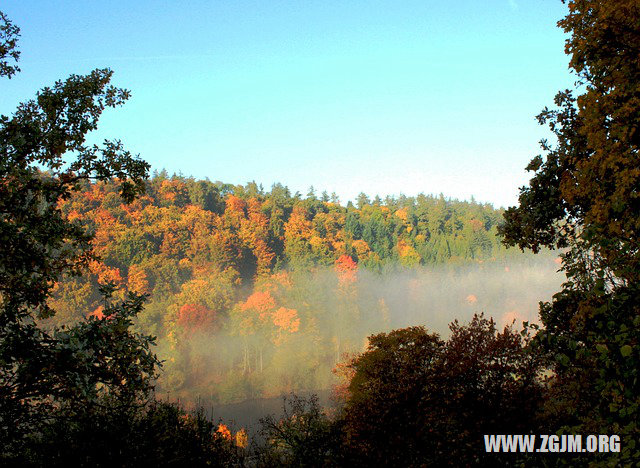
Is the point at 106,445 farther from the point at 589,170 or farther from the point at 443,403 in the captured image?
the point at 589,170

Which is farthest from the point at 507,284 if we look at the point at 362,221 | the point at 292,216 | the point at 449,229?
the point at 292,216

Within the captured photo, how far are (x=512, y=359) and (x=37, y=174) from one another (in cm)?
2295

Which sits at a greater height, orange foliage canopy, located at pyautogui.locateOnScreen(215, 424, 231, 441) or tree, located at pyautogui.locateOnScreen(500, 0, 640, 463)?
tree, located at pyautogui.locateOnScreen(500, 0, 640, 463)

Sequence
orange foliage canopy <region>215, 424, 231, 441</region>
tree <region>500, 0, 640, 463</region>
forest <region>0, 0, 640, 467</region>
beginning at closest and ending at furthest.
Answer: forest <region>0, 0, 640, 467</region>
tree <region>500, 0, 640, 463</region>
orange foliage canopy <region>215, 424, 231, 441</region>

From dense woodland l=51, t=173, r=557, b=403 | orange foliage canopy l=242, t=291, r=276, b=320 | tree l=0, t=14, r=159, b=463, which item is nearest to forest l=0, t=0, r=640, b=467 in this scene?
tree l=0, t=14, r=159, b=463

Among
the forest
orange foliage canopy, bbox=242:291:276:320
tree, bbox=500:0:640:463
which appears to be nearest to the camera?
the forest

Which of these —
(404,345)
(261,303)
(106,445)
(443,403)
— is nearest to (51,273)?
(106,445)

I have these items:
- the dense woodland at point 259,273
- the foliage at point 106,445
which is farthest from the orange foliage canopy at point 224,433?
the dense woodland at point 259,273

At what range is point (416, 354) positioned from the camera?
80.7 ft

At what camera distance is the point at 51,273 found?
869cm

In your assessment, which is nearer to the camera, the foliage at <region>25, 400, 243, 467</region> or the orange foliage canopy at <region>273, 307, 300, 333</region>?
the foliage at <region>25, 400, 243, 467</region>

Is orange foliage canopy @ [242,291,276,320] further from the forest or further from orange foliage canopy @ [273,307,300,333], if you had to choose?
the forest

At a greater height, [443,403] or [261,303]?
[261,303]

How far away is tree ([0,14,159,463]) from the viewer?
7496mm
